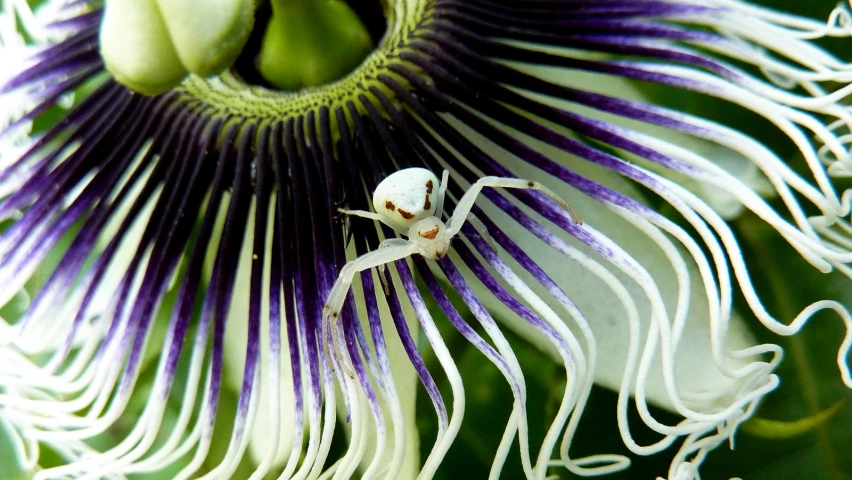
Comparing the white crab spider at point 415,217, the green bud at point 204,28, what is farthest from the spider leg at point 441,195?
the green bud at point 204,28

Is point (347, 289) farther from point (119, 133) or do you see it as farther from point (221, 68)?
point (119, 133)

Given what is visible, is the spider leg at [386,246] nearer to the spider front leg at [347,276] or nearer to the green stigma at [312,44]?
the spider front leg at [347,276]

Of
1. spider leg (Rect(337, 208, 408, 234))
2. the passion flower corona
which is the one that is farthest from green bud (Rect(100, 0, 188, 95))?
spider leg (Rect(337, 208, 408, 234))

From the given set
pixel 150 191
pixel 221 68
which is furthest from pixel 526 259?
pixel 150 191

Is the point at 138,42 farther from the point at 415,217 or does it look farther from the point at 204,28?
the point at 415,217

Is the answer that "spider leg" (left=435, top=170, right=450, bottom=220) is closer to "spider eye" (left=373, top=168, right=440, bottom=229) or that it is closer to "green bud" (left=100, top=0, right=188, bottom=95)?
"spider eye" (left=373, top=168, right=440, bottom=229)

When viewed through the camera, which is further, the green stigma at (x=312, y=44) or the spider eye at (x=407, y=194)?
the green stigma at (x=312, y=44)
